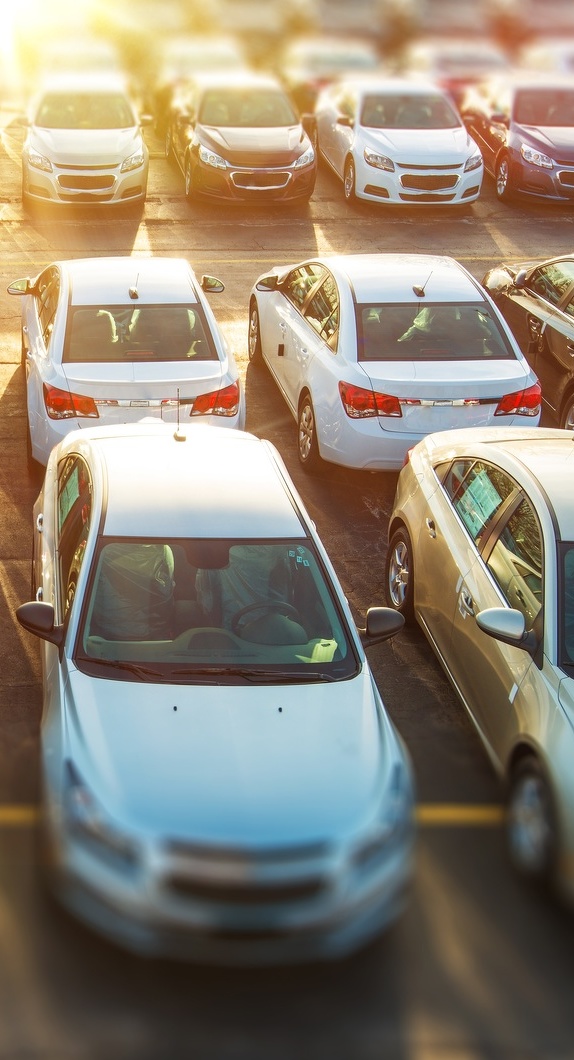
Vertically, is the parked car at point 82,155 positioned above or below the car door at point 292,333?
below

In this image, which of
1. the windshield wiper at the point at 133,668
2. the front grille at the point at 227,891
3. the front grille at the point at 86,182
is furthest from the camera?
the front grille at the point at 86,182

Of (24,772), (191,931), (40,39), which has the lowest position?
(40,39)

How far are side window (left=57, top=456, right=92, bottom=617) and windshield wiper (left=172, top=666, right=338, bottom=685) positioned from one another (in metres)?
0.85

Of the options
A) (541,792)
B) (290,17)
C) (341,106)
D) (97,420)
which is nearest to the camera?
(541,792)

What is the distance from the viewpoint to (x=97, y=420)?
9.20m

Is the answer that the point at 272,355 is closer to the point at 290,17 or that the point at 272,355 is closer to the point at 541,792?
the point at 541,792

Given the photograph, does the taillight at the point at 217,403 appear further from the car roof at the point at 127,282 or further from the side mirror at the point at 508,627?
the side mirror at the point at 508,627

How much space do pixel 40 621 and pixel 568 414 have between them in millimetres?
6489

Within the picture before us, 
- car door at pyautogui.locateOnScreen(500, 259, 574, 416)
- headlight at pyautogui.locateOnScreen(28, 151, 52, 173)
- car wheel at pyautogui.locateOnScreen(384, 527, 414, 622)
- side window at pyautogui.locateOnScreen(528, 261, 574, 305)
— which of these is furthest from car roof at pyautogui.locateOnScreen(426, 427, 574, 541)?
headlight at pyautogui.locateOnScreen(28, 151, 52, 173)

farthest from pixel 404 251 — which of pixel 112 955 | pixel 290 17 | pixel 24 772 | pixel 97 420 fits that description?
pixel 112 955

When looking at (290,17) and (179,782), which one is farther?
(290,17)

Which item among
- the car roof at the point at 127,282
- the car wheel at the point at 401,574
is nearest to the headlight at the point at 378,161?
the car roof at the point at 127,282

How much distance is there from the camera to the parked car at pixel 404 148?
1770 cm

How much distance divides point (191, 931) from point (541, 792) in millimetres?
1875
